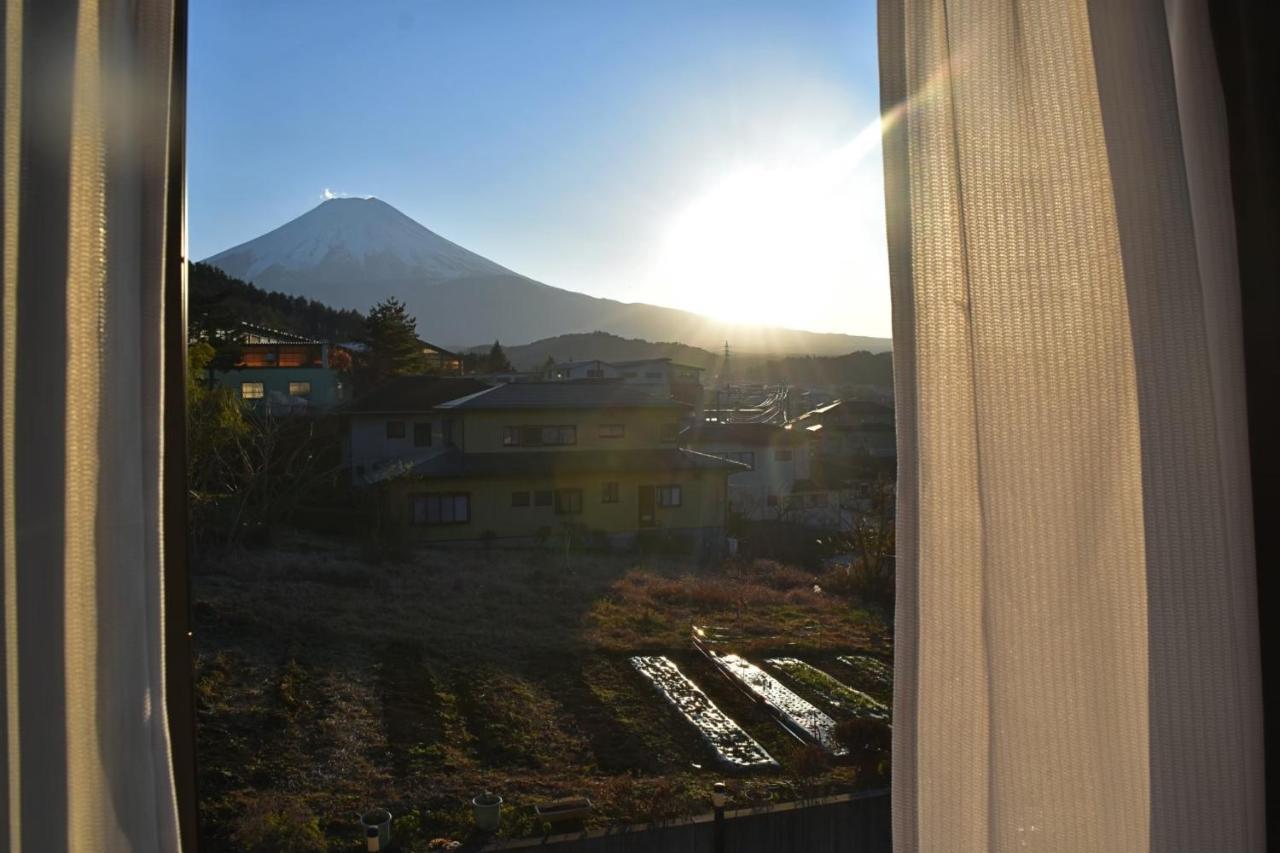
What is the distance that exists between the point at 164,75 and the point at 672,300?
1056 mm

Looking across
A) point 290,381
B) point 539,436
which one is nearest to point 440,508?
point 539,436

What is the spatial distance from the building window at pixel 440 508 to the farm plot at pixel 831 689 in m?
0.70

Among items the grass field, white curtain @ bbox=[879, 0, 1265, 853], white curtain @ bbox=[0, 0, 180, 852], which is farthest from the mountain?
white curtain @ bbox=[0, 0, 180, 852]

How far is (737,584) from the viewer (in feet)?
5.45

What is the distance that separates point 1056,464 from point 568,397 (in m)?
→ 0.99

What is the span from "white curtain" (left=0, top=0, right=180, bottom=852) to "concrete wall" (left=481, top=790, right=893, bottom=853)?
94 cm

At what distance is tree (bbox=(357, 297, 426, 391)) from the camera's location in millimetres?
1470

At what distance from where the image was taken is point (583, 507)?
1.67 m

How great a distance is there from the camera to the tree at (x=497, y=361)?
158 cm

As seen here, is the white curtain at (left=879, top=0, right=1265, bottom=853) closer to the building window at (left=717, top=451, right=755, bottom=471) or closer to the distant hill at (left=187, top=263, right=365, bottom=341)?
the building window at (left=717, top=451, right=755, bottom=471)

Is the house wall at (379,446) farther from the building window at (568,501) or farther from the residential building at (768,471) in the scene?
the residential building at (768,471)

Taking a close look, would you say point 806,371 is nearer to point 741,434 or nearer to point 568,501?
point 741,434

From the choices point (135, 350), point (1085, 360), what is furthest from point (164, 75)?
point (1085, 360)

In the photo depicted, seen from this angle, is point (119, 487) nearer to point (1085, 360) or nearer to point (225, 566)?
point (225, 566)
